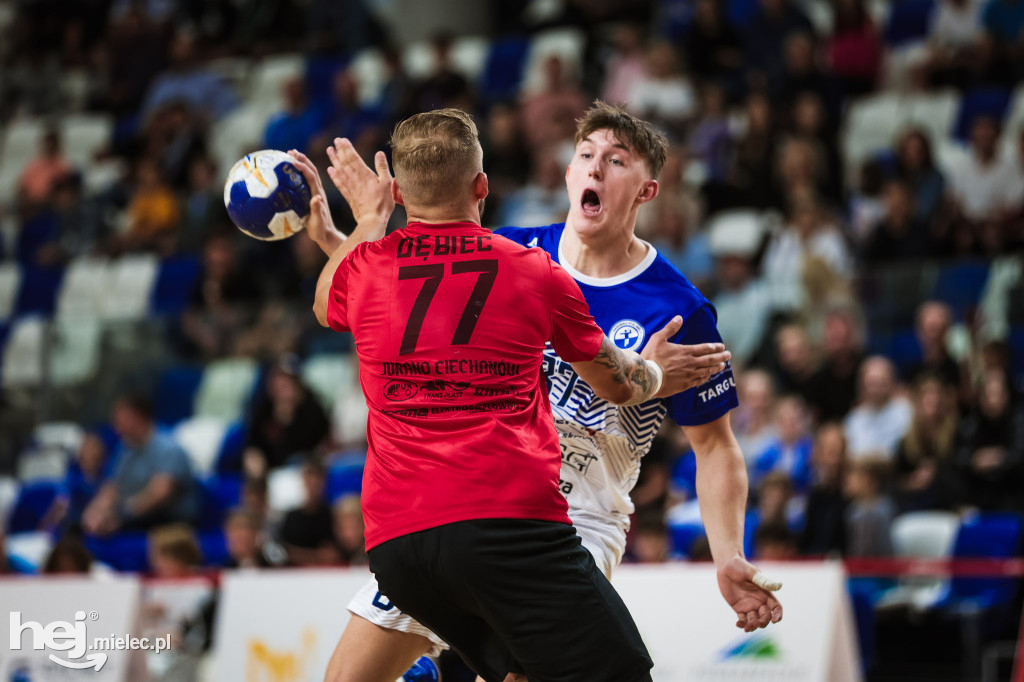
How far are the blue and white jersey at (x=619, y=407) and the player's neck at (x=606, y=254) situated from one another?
0.03 m

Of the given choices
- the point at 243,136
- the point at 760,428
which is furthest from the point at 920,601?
the point at 243,136

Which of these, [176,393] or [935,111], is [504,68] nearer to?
[935,111]

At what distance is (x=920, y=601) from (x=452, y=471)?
501 centimetres

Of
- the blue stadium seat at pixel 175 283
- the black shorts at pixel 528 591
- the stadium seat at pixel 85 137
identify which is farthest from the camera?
the stadium seat at pixel 85 137

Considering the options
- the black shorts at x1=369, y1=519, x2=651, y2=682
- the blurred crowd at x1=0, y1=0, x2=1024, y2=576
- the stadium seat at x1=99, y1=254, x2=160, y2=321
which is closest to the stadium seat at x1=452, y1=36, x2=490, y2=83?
the blurred crowd at x1=0, y1=0, x2=1024, y2=576

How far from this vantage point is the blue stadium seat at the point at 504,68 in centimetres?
1413

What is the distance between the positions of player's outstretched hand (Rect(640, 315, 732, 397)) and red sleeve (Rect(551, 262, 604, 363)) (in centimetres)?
33

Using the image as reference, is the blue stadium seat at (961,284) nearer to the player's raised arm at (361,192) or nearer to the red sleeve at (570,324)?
the player's raised arm at (361,192)

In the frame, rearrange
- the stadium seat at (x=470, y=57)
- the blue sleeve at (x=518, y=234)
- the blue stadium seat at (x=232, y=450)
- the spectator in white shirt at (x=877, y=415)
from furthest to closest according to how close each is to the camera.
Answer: the stadium seat at (x=470, y=57), the blue stadium seat at (x=232, y=450), the spectator in white shirt at (x=877, y=415), the blue sleeve at (x=518, y=234)

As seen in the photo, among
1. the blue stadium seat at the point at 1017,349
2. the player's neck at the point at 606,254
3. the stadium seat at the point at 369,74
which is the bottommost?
the blue stadium seat at the point at 1017,349

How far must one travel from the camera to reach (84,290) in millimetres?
13297

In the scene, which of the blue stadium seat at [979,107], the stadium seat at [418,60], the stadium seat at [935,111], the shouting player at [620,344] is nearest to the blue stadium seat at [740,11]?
the stadium seat at [935,111]

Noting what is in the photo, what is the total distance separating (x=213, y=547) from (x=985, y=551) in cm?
536

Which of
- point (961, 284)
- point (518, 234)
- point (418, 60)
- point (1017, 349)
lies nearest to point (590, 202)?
point (518, 234)
